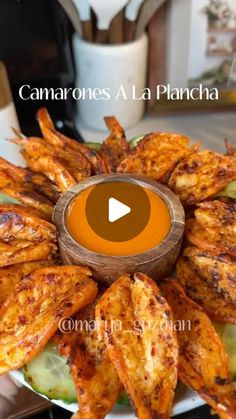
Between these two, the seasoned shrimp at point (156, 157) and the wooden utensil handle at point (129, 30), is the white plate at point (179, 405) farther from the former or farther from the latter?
the wooden utensil handle at point (129, 30)

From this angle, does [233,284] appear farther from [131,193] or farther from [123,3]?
[123,3]

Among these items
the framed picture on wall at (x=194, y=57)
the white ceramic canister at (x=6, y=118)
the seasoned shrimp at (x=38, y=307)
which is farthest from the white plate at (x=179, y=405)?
the framed picture on wall at (x=194, y=57)

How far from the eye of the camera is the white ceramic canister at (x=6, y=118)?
1423 millimetres

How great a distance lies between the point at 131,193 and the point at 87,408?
0.46 metres

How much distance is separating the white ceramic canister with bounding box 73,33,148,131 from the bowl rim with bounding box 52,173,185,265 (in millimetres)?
786

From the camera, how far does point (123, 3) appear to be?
152 cm

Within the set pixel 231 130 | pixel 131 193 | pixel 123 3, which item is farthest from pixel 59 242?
pixel 231 130

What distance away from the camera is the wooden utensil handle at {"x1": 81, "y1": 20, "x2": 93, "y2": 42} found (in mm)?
1610

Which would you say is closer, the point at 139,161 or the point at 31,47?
the point at 139,161

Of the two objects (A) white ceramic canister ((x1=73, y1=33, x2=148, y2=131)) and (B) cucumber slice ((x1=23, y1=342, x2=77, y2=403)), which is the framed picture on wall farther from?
(B) cucumber slice ((x1=23, y1=342, x2=77, y2=403))

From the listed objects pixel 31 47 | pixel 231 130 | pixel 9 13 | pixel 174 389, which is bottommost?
pixel 231 130

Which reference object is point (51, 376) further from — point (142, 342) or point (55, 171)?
point (55, 171)

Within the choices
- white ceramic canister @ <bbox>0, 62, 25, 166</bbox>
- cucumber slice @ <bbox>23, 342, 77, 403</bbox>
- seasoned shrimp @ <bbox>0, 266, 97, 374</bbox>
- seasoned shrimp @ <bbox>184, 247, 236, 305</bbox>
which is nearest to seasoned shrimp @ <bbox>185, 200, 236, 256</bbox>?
seasoned shrimp @ <bbox>184, 247, 236, 305</bbox>

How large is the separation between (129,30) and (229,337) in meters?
1.21
